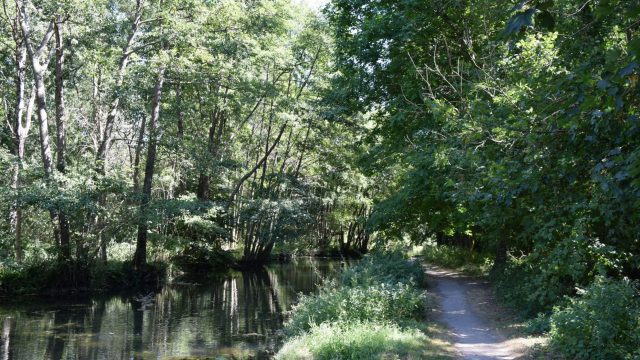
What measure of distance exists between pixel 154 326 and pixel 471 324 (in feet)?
→ 31.4

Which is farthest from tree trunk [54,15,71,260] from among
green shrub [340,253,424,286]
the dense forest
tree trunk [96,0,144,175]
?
green shrub [340,253,424,286]

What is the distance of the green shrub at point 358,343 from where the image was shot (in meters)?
8.82

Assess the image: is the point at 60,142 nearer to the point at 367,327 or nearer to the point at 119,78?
the point at 119,78

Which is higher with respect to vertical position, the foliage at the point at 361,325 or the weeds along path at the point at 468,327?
the foliage at the point at 361,325

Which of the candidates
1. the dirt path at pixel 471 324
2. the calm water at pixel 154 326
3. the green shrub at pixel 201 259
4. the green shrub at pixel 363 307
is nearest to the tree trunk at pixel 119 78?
the calm water at pixel 154 326

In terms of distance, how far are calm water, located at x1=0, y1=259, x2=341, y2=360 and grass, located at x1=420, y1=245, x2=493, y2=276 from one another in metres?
7.05

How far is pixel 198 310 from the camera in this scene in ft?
63.4

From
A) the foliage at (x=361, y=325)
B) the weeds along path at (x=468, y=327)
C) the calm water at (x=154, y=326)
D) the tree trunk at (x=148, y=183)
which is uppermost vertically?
the tree trunk at (x=148, y=183)

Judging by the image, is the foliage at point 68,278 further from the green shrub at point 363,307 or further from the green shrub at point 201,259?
the green shrub at point 363,307

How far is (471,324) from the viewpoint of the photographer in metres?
12.2

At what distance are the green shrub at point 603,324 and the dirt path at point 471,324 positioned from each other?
53.0 inches

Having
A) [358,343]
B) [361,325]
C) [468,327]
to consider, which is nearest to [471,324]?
[468,327]

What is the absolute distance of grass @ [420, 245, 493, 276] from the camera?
22198 millimetres

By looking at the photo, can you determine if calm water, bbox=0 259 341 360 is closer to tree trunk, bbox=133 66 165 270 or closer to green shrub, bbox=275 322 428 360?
tree trunk, bbox=133 66 165 270
